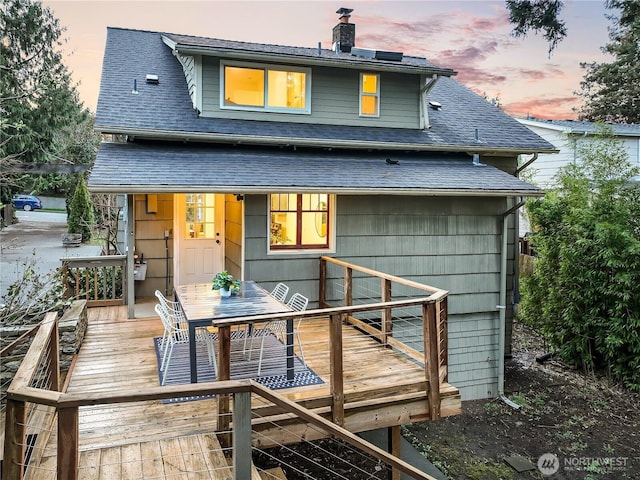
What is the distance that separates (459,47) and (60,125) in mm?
17977

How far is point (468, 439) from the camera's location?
7.64m

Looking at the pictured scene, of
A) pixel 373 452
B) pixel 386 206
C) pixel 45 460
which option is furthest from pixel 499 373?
pixel 45 460

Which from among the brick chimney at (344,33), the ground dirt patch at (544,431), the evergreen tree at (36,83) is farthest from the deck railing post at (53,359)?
the evergreen tree at (36,83)

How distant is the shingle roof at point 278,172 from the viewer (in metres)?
6.52

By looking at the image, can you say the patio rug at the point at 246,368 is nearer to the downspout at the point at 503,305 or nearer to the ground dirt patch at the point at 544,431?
the ground dirt patch at the point at 544,431

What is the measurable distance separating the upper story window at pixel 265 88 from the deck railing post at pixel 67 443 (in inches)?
269

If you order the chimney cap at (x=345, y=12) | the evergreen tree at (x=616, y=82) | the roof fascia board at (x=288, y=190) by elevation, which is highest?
the evergreen tree at (x=616, y=82)

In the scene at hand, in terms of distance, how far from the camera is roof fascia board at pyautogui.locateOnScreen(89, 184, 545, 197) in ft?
20.0

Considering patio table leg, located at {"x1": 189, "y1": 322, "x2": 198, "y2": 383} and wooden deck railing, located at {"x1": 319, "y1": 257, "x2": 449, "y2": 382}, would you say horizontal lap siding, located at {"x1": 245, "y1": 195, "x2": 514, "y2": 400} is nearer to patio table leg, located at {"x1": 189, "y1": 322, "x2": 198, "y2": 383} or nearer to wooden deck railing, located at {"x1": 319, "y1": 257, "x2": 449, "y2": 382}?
wooden deck railing, located at {"x1": 319, "y1": 257, "x2": 449, "y2": 382}

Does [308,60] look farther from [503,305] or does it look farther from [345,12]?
[503,305]

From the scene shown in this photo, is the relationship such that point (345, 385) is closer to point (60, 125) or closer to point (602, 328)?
point (602, 328)

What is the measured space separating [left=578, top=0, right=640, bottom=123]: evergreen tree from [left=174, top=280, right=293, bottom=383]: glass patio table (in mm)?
24399

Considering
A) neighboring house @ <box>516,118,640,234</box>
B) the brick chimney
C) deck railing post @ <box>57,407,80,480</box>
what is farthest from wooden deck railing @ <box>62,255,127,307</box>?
neighboring house @ <box>516,118,640,234</box>

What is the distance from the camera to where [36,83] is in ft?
68.7
